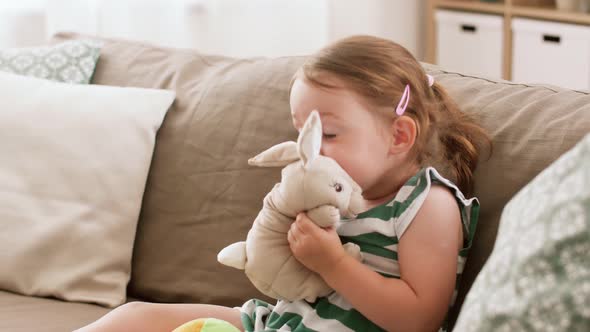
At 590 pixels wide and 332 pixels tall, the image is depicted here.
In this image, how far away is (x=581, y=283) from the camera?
0.82m

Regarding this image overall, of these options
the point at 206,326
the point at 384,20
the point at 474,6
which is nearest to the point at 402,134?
the point at 206,326

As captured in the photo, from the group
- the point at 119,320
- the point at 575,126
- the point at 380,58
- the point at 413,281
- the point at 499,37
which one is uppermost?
the point at 380,58

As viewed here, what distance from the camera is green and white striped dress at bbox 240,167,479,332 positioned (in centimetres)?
130

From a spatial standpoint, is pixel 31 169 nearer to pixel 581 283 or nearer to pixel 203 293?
pixel 203 293

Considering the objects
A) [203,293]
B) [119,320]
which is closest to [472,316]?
[119,320]

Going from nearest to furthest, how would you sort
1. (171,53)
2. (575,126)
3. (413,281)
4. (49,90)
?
(413,281), (575,126), (49,90), (171,53)

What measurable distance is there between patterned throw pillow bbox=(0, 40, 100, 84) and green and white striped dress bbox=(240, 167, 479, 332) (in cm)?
84

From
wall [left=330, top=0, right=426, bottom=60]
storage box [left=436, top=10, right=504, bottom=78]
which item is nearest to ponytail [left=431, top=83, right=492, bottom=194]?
storage box [left=436, top=10, right=504, bottom=78]

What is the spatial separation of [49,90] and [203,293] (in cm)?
55

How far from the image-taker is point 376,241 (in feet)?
4.39

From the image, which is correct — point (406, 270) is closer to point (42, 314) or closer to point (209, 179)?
point (209, 179)

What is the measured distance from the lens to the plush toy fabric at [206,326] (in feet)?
4.42

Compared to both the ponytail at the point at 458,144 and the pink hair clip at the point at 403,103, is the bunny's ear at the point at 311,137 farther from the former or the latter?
the ponytail at the point at 458,144

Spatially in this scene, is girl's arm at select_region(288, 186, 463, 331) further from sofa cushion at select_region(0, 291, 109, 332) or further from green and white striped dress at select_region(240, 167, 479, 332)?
sofa cushion at select_region(0, 291, 109, 332)
